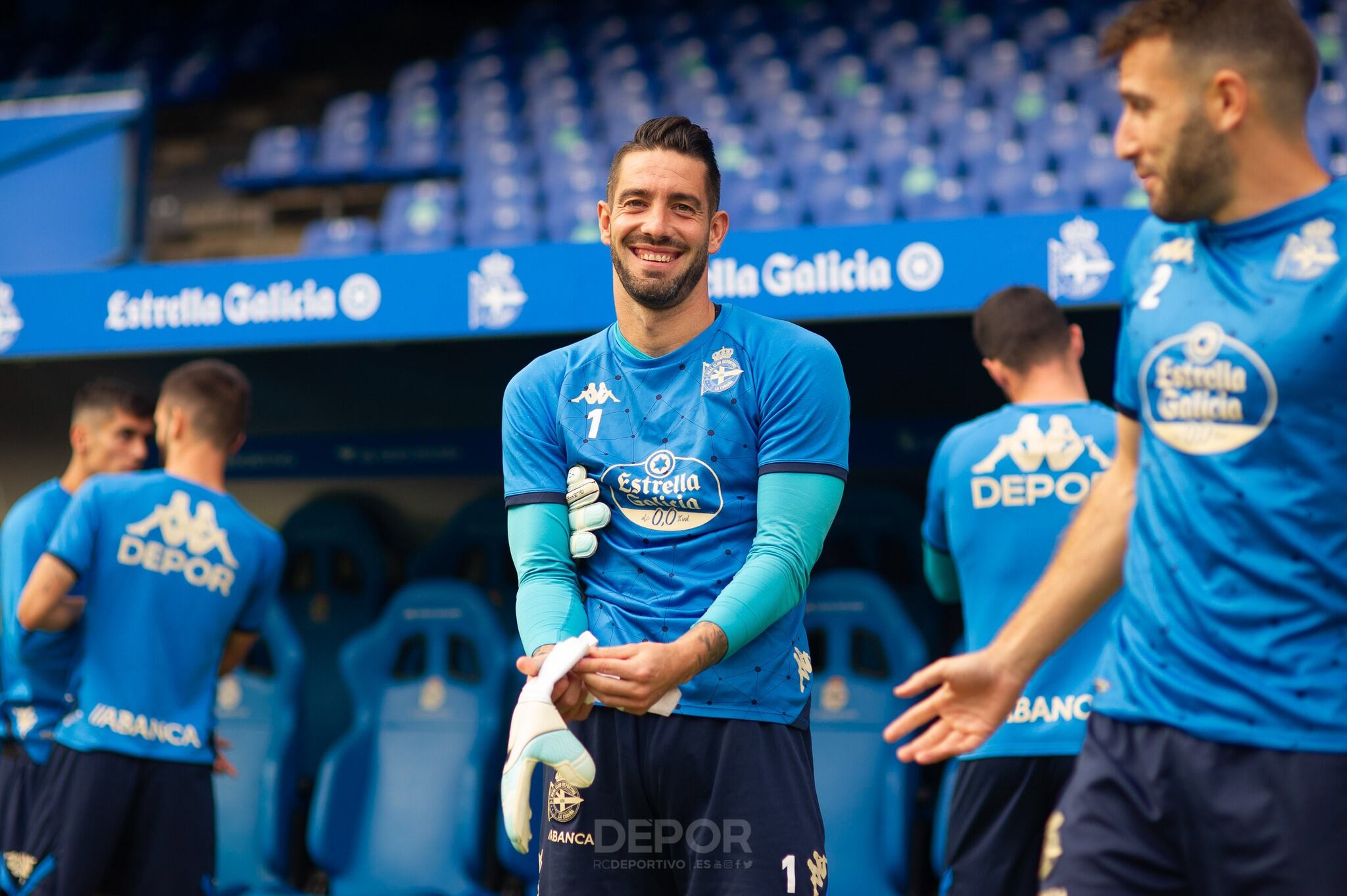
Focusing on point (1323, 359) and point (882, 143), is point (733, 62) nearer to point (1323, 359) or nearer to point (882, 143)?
point (882, 143)

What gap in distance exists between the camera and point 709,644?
255cm

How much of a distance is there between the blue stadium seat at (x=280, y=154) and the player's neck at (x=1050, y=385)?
24.6 feet

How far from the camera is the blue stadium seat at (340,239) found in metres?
8.62

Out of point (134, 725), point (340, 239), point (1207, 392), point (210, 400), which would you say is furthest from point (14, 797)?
point (340, 239)

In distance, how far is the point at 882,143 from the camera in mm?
8945

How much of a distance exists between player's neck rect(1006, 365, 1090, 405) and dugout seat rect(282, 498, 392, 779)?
12.0 feet

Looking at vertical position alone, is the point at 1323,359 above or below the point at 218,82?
below

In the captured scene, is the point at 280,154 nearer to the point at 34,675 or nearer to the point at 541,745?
the point at 34,675

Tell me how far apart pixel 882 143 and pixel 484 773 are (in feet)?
16.2

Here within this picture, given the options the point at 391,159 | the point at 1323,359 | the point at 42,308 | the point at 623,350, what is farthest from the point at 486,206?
the point at 1323,359

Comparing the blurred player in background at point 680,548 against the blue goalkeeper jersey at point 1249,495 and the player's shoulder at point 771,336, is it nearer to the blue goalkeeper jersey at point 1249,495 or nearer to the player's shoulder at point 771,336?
the player's shoulder at point 771,336

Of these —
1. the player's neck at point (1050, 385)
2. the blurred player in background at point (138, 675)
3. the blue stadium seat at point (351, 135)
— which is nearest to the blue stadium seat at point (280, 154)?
the blue stadium seat at point (351, 135)

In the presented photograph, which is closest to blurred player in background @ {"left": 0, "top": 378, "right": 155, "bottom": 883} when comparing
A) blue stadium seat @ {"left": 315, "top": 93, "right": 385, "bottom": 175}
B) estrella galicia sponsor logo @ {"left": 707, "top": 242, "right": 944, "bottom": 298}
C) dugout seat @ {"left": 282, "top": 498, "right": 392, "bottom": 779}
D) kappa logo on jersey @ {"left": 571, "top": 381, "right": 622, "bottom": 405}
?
dugout seat @ {"left": 282, "top": 498, "right": 392, "bottom": 779}

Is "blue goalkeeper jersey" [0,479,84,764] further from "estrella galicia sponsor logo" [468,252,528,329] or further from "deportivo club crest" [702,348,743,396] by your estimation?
"deportivo club crest" [702,348,743,396]
